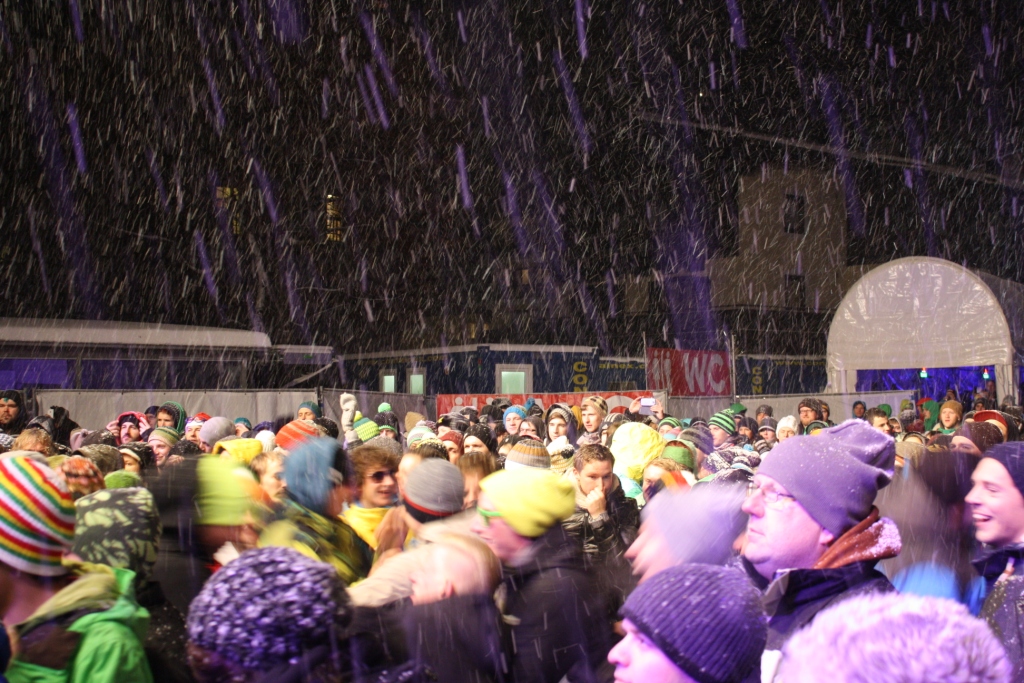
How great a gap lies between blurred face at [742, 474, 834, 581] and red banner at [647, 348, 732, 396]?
16.4 metres

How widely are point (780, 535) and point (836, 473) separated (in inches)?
9.8

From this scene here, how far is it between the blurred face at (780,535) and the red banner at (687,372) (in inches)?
646

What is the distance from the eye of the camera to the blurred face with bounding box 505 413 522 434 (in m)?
8.98

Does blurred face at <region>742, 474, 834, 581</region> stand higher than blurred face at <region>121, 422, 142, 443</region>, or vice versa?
blurred face at <region>742, 474, 834, 581</region>

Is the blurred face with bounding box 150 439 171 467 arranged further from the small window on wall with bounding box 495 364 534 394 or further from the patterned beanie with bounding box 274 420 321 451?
the small window on wall with bounding box 495 364 534 394

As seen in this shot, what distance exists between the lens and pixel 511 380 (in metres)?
21.7

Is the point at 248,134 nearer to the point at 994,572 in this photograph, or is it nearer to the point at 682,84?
the point at 682,84

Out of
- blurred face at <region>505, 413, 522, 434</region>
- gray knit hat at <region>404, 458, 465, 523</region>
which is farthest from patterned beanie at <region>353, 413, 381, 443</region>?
gray knit hat at <region>404, 458, 465, 523</region>

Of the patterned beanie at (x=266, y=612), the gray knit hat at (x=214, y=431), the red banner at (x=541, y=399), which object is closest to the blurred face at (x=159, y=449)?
the gray knit hat at (x=214, y=431)

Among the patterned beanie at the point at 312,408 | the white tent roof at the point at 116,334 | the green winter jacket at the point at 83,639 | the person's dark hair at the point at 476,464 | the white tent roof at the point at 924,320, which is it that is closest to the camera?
the green winter jacket at the point at 83,639

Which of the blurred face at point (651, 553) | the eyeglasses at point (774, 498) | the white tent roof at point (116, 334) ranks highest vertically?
the white tent roof at point (116, 334)

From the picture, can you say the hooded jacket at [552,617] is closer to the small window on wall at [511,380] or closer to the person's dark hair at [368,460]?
the person's dark hair at [368,460]

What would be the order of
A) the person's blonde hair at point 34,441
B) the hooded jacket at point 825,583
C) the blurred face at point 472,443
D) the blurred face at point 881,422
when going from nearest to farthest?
the hooded jacket at point 825,583
the person's blonde hair at point 34,441
the blurred face at point 472,443
the blurred face at point 881,422

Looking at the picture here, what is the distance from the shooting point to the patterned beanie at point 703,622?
1691 mm
